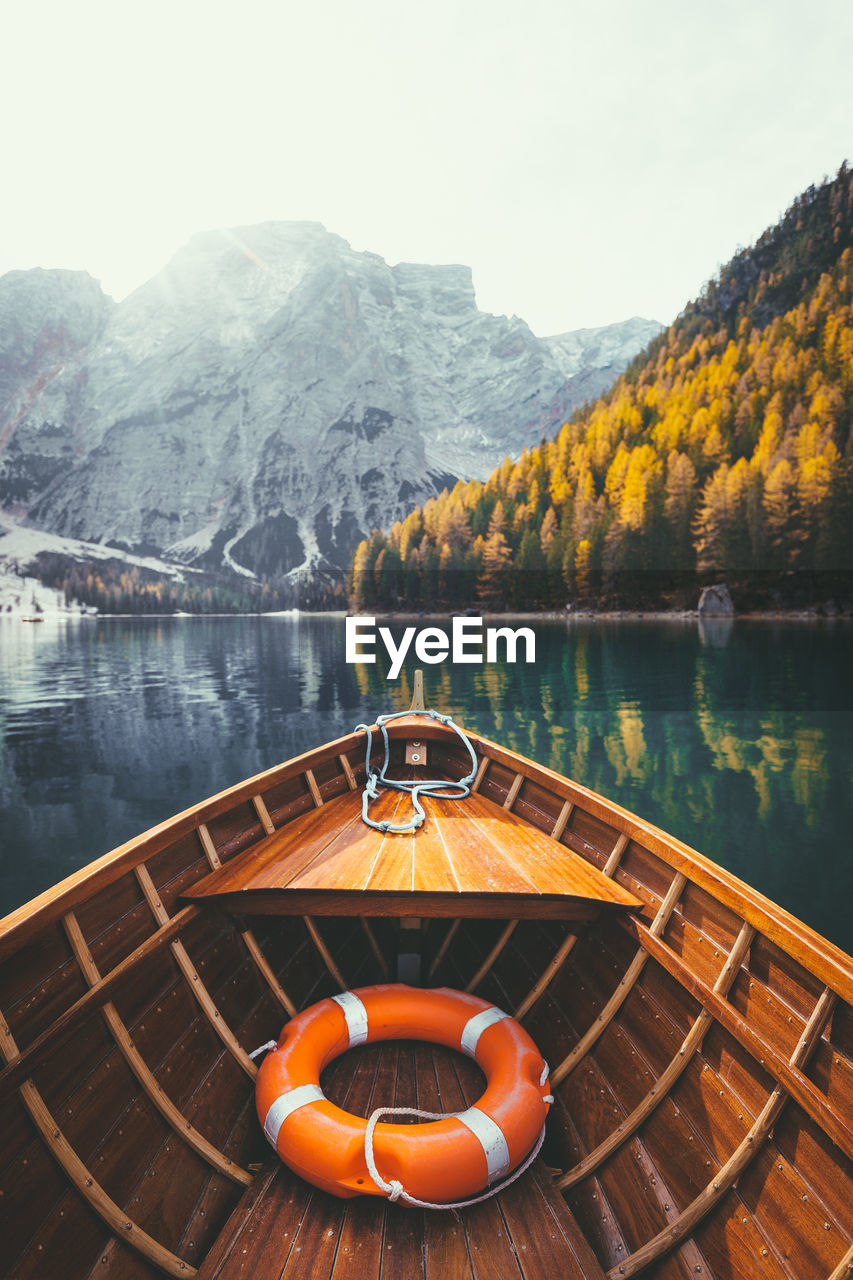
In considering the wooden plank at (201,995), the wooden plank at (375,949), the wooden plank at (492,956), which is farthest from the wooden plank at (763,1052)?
the wooden plank at (201,995)

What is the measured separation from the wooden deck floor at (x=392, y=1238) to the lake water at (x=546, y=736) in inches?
290

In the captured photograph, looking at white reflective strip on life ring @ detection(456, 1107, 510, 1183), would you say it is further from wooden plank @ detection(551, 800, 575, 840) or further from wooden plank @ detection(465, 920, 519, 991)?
wooden plank @ detection(551, 800, 575, 840)

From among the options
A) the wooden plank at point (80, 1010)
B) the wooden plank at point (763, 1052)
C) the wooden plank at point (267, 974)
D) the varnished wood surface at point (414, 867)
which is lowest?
the wooden plank at point (267, 974)

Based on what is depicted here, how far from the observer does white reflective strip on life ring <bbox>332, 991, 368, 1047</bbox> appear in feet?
14.5

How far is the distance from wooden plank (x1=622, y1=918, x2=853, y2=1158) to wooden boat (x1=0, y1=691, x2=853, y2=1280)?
1 centimetres

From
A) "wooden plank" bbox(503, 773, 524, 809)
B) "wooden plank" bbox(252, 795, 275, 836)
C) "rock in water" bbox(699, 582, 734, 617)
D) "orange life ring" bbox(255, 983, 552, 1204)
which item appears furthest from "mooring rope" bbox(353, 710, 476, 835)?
"rock in water" bbox(699, 582, 734, 617)

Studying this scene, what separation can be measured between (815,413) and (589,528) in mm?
29729

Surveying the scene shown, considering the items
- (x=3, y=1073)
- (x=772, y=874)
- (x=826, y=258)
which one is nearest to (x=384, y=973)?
(x=3, y=1073)

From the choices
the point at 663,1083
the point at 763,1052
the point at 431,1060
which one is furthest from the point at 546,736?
the point at 763,1052

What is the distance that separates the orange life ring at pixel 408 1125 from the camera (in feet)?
10.8

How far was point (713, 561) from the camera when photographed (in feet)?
232

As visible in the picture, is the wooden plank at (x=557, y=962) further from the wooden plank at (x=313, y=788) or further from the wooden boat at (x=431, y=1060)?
the wooden plank at (x=313, y=788)

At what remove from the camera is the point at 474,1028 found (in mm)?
4391

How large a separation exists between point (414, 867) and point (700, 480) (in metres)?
87.0
